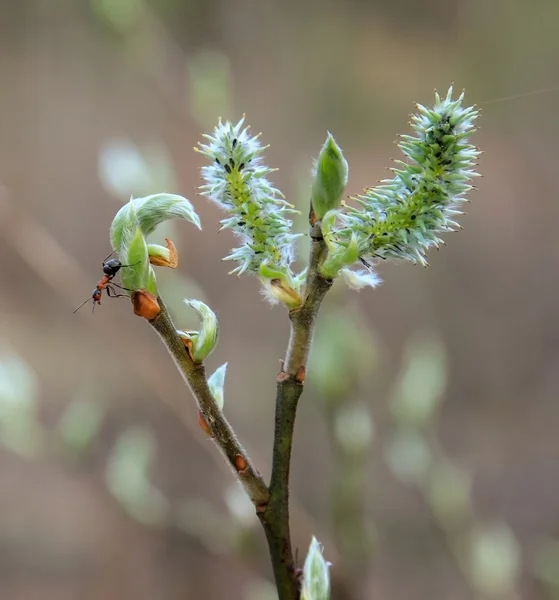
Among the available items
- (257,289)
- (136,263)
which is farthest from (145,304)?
(257,289)

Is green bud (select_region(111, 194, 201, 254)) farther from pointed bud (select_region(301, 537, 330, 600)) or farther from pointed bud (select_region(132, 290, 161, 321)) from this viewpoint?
pointed bud (select_region(301, 537, 330, 600))

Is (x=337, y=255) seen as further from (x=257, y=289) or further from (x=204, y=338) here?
(x=257, y=289)

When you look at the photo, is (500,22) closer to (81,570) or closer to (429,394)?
(429,394)

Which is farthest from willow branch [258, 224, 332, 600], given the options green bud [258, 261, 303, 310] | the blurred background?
the blurred background

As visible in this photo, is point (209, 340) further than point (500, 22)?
No

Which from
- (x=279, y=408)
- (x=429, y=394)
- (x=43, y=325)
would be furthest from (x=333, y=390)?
(x=43, y=325)

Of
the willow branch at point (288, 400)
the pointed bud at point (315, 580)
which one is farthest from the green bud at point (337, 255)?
the pointed bud at point (315, 580)
